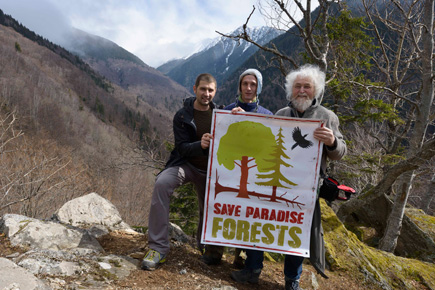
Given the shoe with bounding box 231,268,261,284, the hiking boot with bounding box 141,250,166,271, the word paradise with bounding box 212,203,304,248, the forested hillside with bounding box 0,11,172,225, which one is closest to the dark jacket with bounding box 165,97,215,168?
the word paradise with bounding box 212,203,304,248

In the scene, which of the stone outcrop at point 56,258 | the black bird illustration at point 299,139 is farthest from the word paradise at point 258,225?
the stone outcrop at point 56,258

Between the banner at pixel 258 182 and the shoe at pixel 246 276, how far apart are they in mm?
342

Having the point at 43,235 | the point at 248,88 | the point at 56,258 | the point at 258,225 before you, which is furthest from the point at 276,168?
the point at 43,235

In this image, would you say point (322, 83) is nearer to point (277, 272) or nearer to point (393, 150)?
point (277, 272)

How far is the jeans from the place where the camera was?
314 centimetres

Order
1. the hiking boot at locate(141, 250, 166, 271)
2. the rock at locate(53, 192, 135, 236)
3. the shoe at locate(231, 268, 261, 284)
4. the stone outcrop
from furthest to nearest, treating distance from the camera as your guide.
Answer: the rock at locate(53, 192, 135, 236), the shoe at locate(231, 268, 261, 284), the hiking boot at locate(141, 250, 166, 271), the stone outcrop

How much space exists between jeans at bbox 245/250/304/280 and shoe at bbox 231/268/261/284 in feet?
0.16

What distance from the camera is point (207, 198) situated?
127 inches

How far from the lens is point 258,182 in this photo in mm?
3203

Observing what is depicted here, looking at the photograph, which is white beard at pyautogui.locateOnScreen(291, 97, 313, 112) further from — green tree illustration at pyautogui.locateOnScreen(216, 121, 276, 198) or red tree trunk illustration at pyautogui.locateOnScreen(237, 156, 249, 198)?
red tree trunk illustration at pyautogui.locateOnScreen(237, 156, 249, 198)

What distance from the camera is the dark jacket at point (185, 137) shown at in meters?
3.13

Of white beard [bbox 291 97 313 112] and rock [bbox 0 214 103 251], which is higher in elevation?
white beard [bbox 291 97 313 112]

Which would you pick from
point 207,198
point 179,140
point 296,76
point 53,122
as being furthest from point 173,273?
point 53,122

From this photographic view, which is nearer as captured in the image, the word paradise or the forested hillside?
the word paradise
